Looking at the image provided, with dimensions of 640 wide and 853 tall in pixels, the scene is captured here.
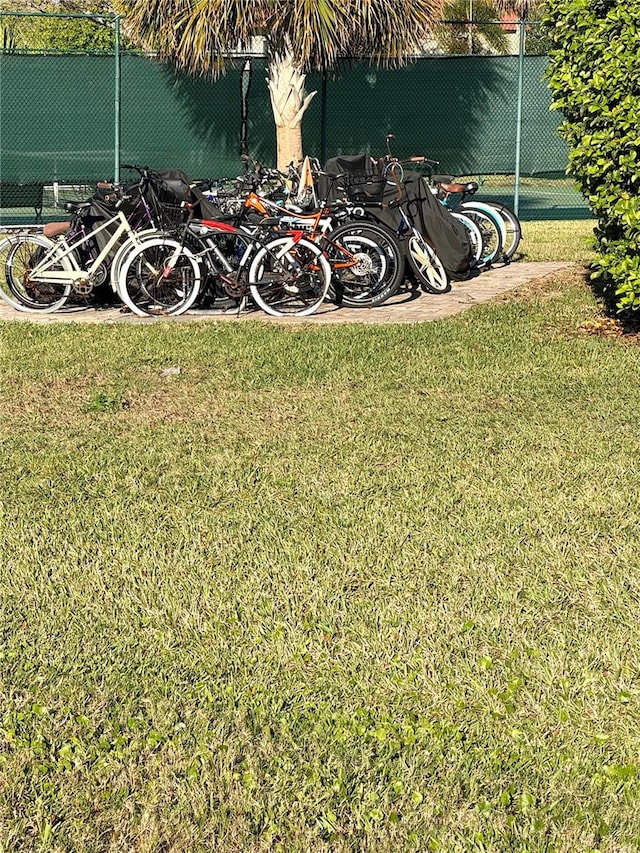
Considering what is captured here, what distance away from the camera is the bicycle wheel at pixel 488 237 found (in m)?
12.8

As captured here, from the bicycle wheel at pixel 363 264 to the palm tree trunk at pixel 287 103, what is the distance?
642cm

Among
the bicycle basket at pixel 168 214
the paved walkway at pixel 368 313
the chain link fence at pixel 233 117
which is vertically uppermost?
the chain link fence at pixel 233 117

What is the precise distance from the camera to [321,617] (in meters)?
4.40

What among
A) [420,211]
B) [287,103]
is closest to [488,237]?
[420,211]

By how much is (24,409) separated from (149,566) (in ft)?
9.38

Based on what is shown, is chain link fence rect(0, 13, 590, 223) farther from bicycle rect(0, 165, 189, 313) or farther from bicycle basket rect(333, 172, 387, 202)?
bicycle rect(0, 165, 189, 313)

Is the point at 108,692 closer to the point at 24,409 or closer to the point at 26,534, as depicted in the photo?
the point at 26,534

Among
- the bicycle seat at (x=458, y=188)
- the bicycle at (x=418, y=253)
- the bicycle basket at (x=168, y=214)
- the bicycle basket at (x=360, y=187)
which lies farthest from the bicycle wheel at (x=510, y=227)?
the bicycle basket at (x=168, y=214)

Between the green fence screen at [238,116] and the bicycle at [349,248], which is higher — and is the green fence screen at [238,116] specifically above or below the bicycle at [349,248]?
above

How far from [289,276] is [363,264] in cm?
83

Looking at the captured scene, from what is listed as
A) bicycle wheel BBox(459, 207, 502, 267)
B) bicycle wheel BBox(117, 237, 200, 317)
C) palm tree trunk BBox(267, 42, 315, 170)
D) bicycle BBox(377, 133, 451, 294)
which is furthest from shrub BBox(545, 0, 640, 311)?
palm tree trunk BBox(267, 42, 315, 170)

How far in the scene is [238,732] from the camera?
3666 mm

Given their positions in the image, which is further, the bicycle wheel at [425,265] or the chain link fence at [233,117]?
the chain link fence at [233,117]

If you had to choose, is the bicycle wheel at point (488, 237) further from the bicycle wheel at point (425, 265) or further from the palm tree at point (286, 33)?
the palm tree at point (286, 33)
